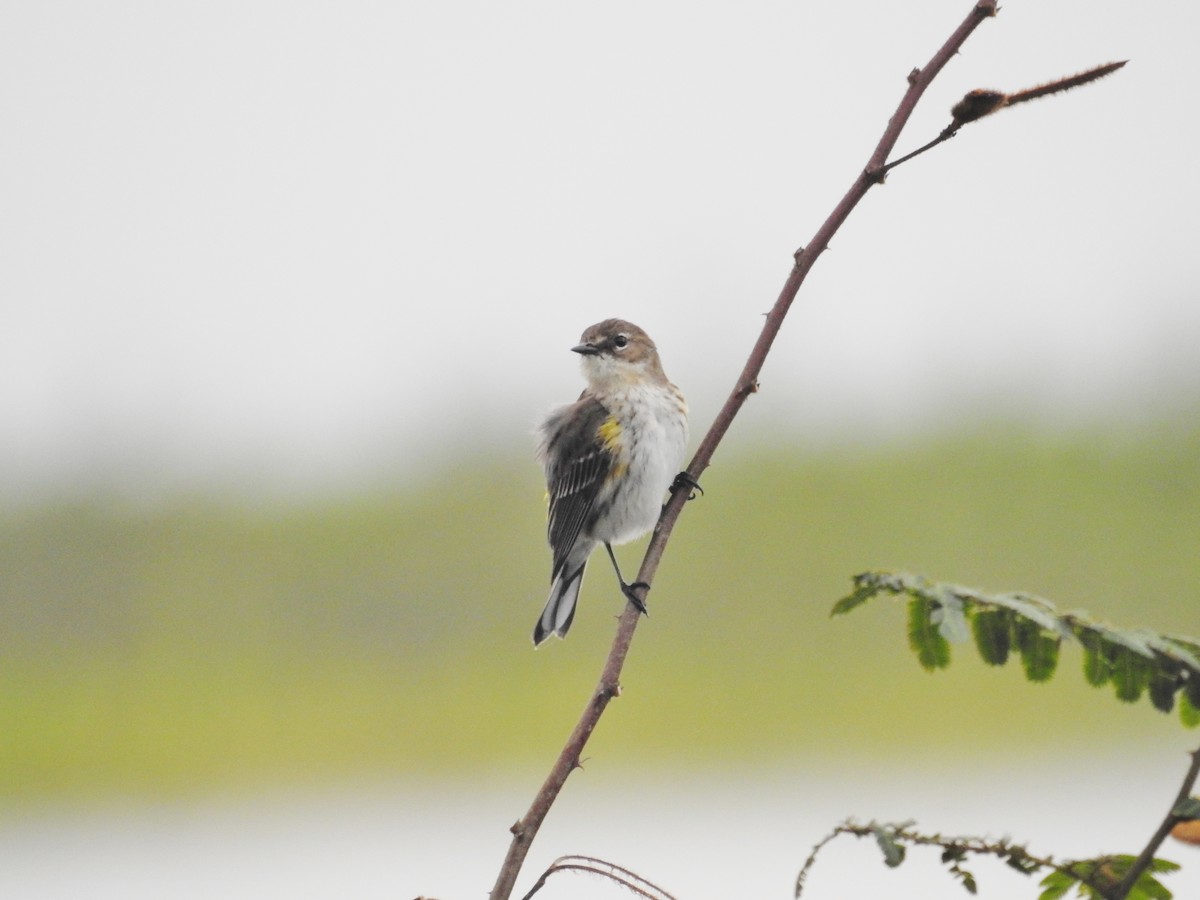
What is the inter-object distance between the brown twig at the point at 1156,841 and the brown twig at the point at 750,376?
0.70 meters

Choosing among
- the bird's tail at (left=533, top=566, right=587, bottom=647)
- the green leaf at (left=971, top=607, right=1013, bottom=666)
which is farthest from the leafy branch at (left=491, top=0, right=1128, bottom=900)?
the bird's tail at (left=533, top=566, right=587, bottom=647)

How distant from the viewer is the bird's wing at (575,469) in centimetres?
652

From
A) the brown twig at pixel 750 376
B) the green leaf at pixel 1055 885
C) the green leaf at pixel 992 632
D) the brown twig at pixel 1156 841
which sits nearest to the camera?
the brown twig at pixel 1156 841

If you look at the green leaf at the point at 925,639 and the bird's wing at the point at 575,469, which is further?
the bird's wing at the point at 575,469

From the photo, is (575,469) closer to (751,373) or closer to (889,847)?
(751,373)

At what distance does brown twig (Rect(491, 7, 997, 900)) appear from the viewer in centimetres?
184

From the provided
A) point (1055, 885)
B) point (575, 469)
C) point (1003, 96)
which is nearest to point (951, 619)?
point (1055, 885)

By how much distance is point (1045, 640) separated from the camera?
7.86 feet

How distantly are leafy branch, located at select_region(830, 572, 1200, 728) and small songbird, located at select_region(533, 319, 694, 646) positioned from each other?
3.92 m

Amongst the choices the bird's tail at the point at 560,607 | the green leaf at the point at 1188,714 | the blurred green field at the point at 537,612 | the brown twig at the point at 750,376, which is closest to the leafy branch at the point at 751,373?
the brown twig at the point at 750,376

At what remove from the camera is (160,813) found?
19.8 meters

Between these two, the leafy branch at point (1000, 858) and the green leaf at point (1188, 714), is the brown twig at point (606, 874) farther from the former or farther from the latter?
the green leaf at point (1188, 714)

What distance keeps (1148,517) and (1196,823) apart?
815 inches

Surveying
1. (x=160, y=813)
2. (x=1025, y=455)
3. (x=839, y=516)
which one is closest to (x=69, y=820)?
(x=160, y=813)
